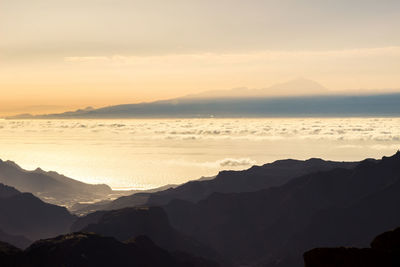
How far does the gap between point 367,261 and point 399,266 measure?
3.43m

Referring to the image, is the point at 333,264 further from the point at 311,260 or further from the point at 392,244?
the point at 392,244

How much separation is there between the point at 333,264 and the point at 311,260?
2456 mm

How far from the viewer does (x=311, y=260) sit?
61250 millimetres

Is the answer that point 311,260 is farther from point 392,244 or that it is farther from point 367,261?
point 392,244

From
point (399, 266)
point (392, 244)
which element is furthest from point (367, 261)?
point (392, 244)

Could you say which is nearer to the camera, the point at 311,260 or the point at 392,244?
the point at 311,260

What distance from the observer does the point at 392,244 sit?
69375mm

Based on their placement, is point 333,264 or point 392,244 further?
point 392,244

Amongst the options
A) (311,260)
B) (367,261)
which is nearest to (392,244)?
(367,261)

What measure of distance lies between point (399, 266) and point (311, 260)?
9.35 metres

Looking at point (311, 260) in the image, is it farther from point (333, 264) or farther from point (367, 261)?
point (367, 261)

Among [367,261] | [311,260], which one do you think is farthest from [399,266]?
[311,260]

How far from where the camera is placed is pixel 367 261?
6128 centimetres

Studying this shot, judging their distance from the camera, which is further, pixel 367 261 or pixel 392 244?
pixel 392 244
